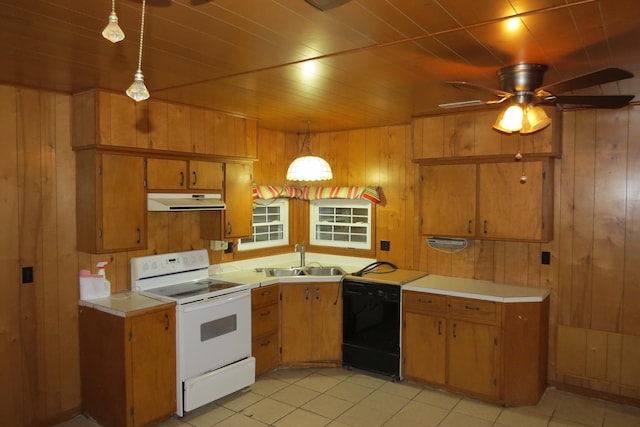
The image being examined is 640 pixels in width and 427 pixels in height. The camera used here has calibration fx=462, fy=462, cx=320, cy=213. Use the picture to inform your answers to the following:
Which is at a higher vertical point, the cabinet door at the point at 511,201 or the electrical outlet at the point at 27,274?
the cabinet door at the point at 511,201

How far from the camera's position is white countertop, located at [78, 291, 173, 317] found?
3.22 metres

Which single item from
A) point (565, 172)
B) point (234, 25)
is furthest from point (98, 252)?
point (565, 172)

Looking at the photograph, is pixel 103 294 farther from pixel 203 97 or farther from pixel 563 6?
pixel 563 6

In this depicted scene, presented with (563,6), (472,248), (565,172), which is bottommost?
(472,248)

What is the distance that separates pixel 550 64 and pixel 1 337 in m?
3.92

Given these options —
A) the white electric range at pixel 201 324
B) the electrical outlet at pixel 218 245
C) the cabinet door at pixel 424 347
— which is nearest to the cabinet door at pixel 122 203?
the white electric range at pixel 201 324

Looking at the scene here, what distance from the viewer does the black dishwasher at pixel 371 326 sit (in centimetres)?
418

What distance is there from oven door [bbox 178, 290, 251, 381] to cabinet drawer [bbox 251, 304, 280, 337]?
0.12 metres

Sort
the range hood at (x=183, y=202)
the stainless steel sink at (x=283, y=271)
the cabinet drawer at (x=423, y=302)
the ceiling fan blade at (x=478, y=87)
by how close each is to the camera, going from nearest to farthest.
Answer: the ceiling fan blade at (x=478, y=87), the range hood at (x=183, y=202), the cabinet drawer at (x=423, y=302), the stainless steel sink at (x=283, y=271)

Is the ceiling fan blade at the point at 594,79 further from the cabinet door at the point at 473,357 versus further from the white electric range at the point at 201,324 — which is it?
the white electric range at the point at 201,324

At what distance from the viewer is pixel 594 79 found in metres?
2.13

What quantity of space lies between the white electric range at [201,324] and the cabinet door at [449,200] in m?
1.81

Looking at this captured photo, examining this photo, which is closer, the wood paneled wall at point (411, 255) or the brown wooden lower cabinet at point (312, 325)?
the wood paneled wall at point (411, 255)

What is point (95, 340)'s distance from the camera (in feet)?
11.1
